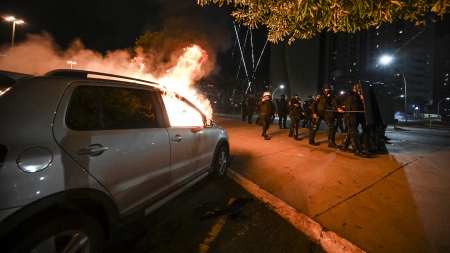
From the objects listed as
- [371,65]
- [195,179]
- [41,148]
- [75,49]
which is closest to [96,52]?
[75,49]

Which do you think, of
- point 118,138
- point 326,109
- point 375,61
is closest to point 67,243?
point 118,138

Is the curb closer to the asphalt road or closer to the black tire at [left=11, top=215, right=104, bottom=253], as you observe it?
the asphalt road

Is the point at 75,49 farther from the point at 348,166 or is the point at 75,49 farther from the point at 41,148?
the point at 348,166

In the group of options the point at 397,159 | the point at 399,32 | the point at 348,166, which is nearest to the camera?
the point at 348,166

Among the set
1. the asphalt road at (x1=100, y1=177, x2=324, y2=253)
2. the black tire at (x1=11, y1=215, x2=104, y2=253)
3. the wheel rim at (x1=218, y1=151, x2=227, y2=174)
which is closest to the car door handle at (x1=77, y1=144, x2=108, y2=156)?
the black tire at (x1=11, y1=215, x2=104, y2=253)

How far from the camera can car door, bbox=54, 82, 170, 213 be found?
1.94m

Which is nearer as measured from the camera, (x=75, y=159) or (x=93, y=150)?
(x=75, y=159)

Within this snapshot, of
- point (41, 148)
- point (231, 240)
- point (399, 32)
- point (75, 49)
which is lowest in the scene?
point (231, 240)

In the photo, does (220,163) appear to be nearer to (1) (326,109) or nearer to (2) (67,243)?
(2) (67,243)

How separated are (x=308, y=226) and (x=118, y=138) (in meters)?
2.47

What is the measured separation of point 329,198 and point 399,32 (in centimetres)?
11470

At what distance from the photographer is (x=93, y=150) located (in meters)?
1.98

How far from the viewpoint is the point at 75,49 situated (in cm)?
821

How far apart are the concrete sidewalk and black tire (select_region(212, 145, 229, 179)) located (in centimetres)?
26
